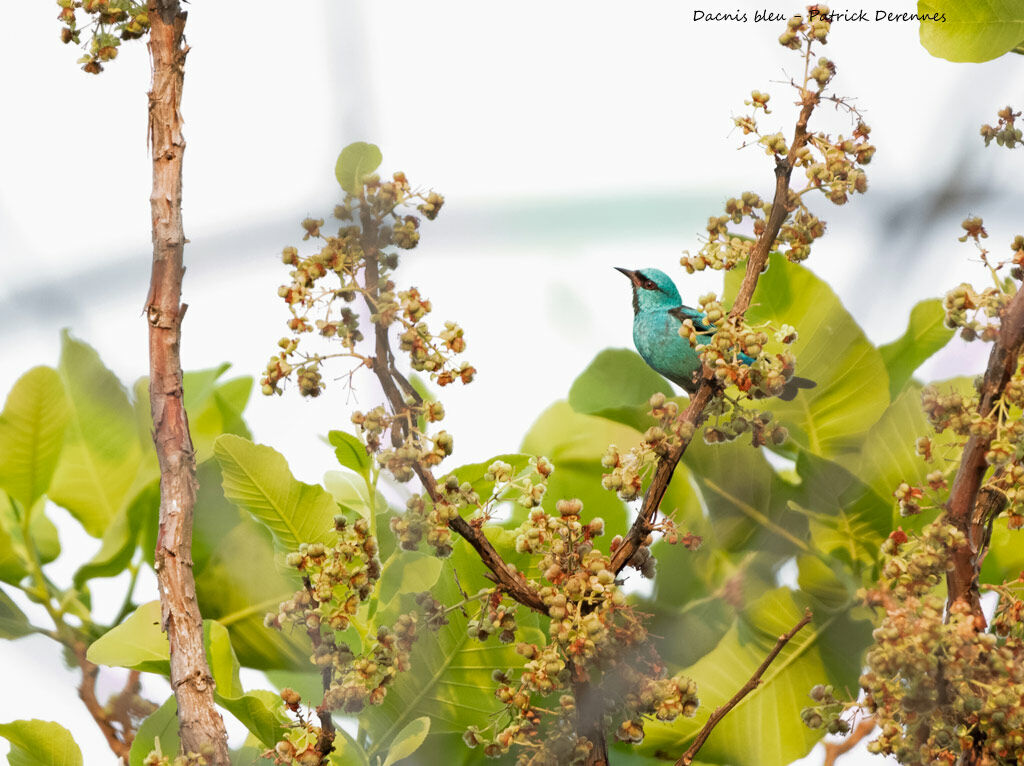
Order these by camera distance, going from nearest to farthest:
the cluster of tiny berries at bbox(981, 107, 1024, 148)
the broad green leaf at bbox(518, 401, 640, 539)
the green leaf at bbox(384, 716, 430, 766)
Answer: the cluster of tiny berries at bbox(981, 107, 1024, 148)
the green leaf at bbox(384, 716, 430, 766)
the broad green leaf at bbox(518, 401, 640, 539)

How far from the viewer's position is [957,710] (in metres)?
0.37

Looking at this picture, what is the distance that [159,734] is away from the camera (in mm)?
542

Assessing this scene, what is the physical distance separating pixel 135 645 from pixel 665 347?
0.33 metres

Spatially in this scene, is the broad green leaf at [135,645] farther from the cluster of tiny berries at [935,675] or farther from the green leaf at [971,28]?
the green leaf at [971,28]

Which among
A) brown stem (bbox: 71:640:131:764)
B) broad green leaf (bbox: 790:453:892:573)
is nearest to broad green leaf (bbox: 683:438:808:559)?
broad green leaf (bbox: 790:453:892:573)

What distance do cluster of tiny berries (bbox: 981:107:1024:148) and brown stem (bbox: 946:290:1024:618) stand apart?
0.19ft

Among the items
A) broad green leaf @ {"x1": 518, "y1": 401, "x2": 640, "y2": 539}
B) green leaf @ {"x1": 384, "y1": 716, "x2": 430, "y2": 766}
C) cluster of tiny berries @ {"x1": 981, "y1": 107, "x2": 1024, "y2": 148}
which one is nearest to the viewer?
cluster of tiny berries @ {"x1": 981, "y1": 107, "x2": 1024, "y2": 148}

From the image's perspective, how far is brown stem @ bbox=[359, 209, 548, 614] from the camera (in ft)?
1.33

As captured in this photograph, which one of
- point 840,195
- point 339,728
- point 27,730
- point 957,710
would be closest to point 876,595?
point 957,710

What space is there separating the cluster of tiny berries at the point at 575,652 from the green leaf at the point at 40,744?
24 centimetres

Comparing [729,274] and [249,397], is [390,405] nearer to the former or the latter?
[729,274]

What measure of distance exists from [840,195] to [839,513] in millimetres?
167

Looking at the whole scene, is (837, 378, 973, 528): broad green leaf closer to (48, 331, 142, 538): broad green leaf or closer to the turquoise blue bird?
the turquoise blue bird

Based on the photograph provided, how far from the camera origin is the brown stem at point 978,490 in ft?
1.26
